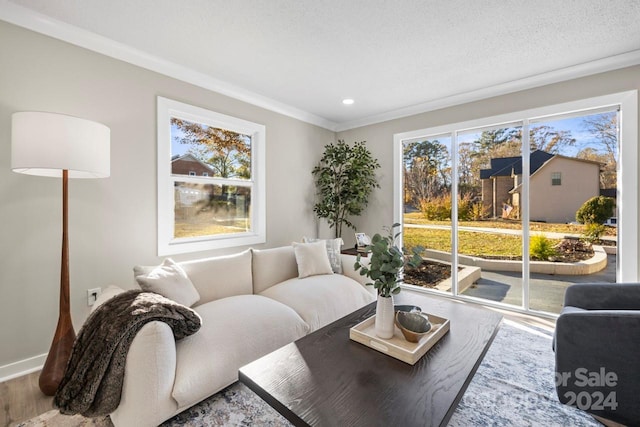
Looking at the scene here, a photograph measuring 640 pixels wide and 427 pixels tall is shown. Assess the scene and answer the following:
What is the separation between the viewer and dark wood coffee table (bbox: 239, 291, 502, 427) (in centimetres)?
97

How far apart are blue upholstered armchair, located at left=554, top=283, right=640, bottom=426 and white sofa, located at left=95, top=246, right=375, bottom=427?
145cm

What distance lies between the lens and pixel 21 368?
1943mm

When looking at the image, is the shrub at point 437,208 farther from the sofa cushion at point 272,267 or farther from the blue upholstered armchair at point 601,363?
the blue upholstered armchair at point 601,363

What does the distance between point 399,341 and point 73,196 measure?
2572 millimetres

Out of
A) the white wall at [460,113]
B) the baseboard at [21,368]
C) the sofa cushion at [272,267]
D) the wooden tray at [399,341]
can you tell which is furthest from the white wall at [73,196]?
the white wall at [460,113]

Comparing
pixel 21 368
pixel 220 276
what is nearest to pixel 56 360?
pixel 21 368

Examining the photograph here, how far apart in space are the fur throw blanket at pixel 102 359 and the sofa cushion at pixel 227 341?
25cm

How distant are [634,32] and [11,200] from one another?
15.6ft

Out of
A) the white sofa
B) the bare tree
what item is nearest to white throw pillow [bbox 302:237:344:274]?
the white sofa

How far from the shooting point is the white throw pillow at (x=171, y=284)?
1.78 metres

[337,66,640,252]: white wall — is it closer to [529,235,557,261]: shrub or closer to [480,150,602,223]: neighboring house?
[480,150,602,223]: neighboring house

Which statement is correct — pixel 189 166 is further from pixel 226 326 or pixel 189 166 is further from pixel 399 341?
pixel 399 341

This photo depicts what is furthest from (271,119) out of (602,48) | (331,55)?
(602,48)

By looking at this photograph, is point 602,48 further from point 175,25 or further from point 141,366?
point 141,366
